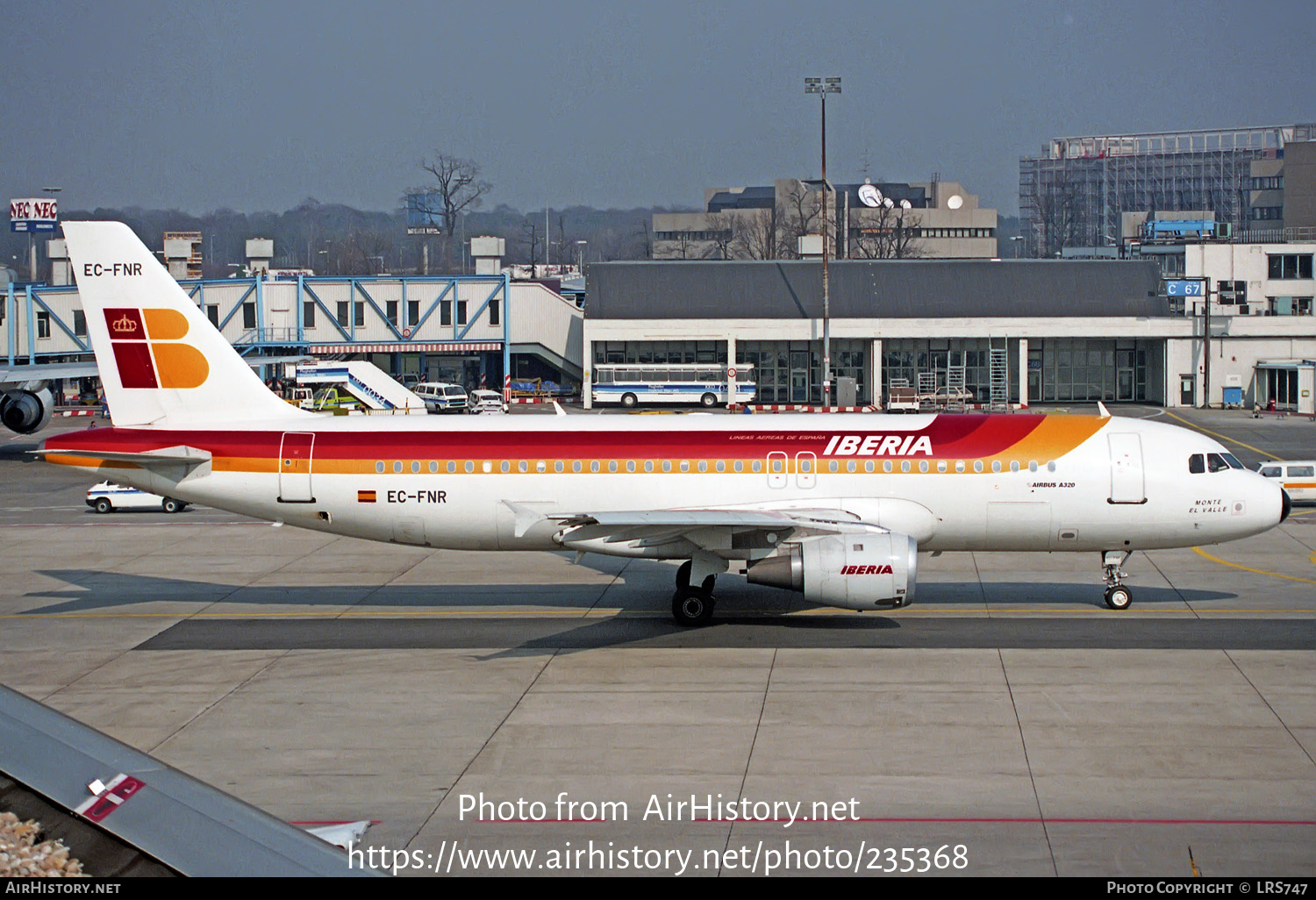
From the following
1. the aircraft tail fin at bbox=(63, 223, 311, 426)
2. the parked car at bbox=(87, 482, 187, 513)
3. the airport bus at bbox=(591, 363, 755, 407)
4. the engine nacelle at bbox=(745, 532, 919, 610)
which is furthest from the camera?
the airport bus at bbox=(591, 363, 755, 407)

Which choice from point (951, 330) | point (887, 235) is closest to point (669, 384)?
point (951, 330)

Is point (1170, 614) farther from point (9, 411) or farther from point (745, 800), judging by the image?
point (9, 411)

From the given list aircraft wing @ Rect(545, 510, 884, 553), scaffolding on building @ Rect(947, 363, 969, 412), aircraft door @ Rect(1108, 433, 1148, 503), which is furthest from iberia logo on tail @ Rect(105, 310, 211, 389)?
scaffolding on building @ Rect(947, 363, 969, 412)

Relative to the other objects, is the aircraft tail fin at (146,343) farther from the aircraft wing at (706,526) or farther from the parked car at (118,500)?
the parked car at (118,500)

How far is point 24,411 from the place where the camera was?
58000 millimetres

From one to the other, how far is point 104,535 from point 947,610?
26584mm

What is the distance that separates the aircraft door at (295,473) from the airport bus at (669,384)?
58.4m

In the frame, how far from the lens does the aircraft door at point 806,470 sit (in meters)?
27.1

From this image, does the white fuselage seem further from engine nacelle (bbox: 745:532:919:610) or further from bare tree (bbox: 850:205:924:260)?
bare tree (bbox: 850:205:924:260)

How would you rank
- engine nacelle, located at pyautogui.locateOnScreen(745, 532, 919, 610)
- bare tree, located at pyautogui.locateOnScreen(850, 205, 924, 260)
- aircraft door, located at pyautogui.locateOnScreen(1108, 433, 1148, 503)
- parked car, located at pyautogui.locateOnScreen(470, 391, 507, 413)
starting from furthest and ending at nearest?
bare tree, located at pyautogui.locateOnScreen(850, 205, 924, 260) → parked car, located at pyautogui.locateOnScreen(470, 391, 507, 413) → aircraft door, located at pyautogui.locateOnScreen(1108, 433, 1148, 503) → engine nacelle, located at pyautogui.locateOnScreen(745, 532, 919, 610)

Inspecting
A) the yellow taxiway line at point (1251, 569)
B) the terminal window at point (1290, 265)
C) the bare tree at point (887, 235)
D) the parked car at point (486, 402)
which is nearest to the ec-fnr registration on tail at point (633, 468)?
the yellow taxiway line at point (1251, 569)

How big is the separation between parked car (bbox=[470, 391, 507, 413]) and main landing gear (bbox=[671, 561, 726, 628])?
5226 centimetres

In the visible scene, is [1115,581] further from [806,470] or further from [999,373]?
[999,373]

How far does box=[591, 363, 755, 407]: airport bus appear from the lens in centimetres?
8512
